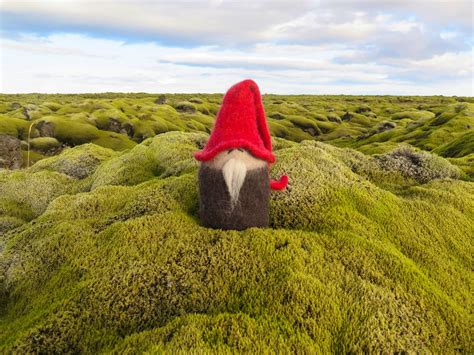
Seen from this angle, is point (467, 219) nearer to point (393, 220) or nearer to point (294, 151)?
point (393, 220)

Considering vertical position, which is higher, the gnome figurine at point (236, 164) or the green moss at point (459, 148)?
the gnome figurine at point (236, 164)

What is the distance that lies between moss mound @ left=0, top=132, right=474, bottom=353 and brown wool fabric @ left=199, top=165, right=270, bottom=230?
338 millimetres

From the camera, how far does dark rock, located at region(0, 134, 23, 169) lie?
31.2 metres

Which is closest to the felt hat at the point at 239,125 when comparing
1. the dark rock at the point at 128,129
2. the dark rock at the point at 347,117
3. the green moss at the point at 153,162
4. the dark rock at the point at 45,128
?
the green moss at the point at 153,162

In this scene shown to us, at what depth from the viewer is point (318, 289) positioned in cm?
684

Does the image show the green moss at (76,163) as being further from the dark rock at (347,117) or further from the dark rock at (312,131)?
the dark rock at (347,117)

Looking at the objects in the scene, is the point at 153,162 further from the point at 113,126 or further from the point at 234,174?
the point at 113,126

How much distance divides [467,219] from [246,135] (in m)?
7.28

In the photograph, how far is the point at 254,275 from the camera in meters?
7.20

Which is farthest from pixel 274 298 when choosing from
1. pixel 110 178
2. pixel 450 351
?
pixel 110 178

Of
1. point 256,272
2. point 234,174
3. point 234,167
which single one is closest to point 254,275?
point 256,272

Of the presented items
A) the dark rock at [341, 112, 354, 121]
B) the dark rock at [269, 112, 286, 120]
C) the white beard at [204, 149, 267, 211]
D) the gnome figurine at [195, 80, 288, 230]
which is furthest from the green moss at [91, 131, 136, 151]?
the dark rock at [341, 112, 354, 121]

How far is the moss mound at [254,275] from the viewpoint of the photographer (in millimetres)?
6172

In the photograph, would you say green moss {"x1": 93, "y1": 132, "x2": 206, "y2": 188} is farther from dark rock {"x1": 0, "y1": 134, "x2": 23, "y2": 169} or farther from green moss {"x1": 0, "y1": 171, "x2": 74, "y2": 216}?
dark rock {"x1": 0, "y1": 134, "x2": 23, "y2": 169}
